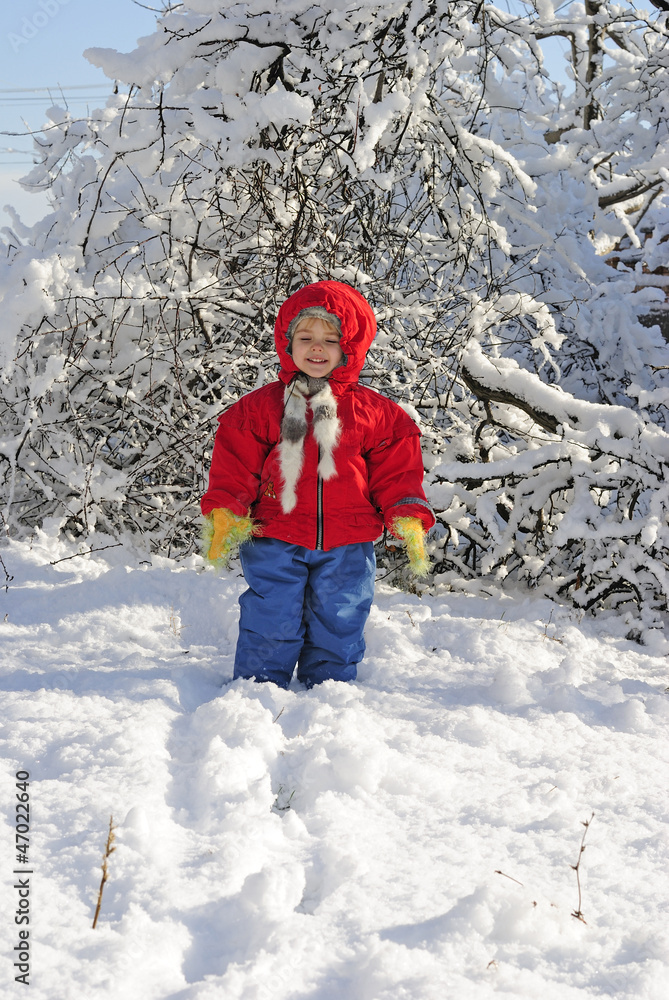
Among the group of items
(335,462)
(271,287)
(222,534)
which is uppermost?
(271,287)

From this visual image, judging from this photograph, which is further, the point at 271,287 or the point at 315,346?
the point at 271,287

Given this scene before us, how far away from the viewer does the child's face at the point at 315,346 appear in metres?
2.66

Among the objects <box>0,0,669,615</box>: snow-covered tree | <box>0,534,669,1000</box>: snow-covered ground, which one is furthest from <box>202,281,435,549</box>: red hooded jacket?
<box>0,0,669,615</box>: snow-covered tree

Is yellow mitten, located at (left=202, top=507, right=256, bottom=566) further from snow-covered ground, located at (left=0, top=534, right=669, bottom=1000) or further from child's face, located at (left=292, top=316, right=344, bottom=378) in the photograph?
child's face, located at (left=292, top=316, right=344, bottom=378)

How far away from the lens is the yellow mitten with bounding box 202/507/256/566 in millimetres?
2582

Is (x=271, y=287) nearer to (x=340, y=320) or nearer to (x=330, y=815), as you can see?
(x=340, y=320)

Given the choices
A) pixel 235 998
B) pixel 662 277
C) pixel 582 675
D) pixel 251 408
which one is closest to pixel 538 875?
pixel 235 998

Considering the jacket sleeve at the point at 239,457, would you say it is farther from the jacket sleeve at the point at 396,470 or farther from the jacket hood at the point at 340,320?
the jacket sleeve at the point at 396,470

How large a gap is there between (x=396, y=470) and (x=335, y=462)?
0.79ft

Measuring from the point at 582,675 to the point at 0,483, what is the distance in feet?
10.3

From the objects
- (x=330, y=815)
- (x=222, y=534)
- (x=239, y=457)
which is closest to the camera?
(x=330, y=815)

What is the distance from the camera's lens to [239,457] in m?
2.71

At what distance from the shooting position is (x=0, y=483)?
418cm

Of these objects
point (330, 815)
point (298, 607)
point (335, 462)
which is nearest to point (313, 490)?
point (335, 462)
